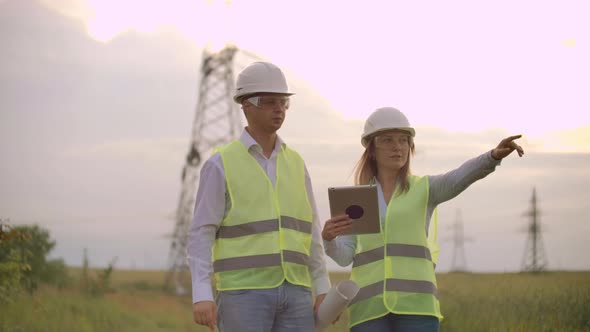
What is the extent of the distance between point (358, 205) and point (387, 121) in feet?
2.40

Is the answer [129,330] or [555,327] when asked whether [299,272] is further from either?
[129,330]

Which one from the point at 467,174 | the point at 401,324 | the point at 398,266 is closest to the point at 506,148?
the point at 467,174

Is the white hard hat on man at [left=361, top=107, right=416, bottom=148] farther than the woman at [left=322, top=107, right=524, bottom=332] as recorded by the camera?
Yes

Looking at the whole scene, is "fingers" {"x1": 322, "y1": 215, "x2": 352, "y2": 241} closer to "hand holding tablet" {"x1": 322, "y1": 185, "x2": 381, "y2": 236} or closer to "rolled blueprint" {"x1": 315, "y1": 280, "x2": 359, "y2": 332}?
"hand holding tablet" {"x1": 322, "y1": 185, "x2": 381, "y2": 236}

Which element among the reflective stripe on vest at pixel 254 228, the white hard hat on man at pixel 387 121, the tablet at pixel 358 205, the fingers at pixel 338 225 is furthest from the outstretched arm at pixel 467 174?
the reflective stripe on vest at pixel 254 228

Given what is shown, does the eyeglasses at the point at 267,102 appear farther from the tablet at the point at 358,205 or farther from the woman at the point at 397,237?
the woman at the point at 397,237

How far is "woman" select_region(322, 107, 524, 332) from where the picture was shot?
6.34m

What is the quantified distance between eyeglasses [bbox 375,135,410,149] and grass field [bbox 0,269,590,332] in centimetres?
384

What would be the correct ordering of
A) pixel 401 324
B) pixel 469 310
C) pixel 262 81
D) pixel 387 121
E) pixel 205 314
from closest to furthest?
pixel 205 314 → pixel 262 81 → pixel 401 324 → pixel 387 121 → pixel 469 310

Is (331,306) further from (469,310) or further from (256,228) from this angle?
(469,310)

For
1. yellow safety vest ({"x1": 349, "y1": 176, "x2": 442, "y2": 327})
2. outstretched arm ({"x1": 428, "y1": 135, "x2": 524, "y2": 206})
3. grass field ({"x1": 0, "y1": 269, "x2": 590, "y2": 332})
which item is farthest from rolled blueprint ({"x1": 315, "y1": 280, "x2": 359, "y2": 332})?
grass field ({"x1": 0, "y1": 269, "x2": 590, "y2": 332})

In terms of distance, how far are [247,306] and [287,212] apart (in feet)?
2.21

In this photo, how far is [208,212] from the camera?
602cm

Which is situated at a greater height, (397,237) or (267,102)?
(267,102)
